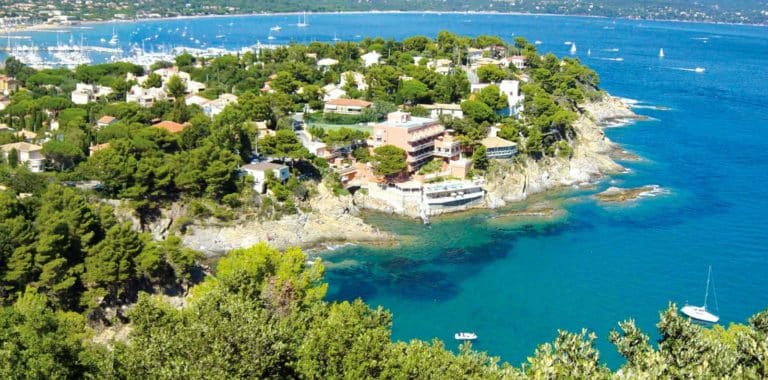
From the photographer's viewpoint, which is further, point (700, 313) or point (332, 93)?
point (332, 93)

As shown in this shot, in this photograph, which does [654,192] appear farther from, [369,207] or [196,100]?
[196,100]

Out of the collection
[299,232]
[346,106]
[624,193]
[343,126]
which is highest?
[346,106]

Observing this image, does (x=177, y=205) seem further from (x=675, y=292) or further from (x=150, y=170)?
(x=675, y=292)

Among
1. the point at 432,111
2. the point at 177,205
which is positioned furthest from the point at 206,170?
the point at 432,111

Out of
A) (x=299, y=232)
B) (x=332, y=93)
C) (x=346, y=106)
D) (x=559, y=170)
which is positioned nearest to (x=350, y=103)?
(x=346, y=106)

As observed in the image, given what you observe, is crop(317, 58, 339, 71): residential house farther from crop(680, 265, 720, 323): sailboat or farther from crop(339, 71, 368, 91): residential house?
crop(680, 265, 720, 323): sailboat

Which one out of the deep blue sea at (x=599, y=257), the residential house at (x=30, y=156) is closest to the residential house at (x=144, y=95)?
the residential house at (x=30, y=156)

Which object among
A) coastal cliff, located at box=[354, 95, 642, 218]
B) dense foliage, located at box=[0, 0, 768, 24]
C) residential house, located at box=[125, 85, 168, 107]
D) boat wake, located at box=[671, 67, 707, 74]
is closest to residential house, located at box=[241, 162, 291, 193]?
coastal cliff, located at box=[354, 95, 642, 218]
